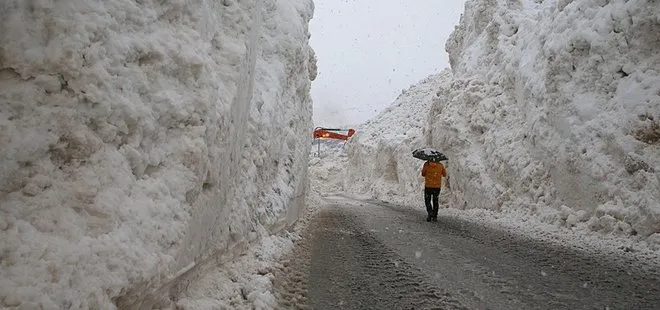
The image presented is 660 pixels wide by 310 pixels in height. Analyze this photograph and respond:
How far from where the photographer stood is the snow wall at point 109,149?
7.27 feet

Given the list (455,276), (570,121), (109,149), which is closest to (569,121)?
(570,121)

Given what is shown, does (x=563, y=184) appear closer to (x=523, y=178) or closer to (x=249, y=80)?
(x=523, y=178)

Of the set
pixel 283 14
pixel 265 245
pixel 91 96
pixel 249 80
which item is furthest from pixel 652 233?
pixel 91 96

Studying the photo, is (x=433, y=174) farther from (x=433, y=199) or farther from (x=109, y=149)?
(x=109, y=149)

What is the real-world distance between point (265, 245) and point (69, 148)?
3844 mm

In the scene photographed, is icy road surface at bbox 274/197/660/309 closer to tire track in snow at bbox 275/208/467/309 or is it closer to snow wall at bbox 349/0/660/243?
tire track in snow at bbox 275/208/467/309

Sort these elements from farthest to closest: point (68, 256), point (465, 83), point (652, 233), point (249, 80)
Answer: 1. point (465, 83)
2. point (652, 233)
3. point (249, 80)
4. point (68, 256)

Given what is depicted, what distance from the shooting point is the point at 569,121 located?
1035cm

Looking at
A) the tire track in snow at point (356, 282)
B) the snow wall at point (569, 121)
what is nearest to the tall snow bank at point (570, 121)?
the snow wall at point (569, 121)

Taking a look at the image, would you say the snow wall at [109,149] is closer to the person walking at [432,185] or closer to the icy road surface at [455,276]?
the icy road surface at [455,276]

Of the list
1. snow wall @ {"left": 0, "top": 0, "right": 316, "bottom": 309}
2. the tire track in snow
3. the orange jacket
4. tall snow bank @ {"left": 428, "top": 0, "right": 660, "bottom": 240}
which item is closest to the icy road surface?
the tire track in snow

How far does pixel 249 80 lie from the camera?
5.57 m

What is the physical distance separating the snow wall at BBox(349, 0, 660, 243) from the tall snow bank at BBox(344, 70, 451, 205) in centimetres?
449

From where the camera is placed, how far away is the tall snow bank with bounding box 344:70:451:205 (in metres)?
27.4
